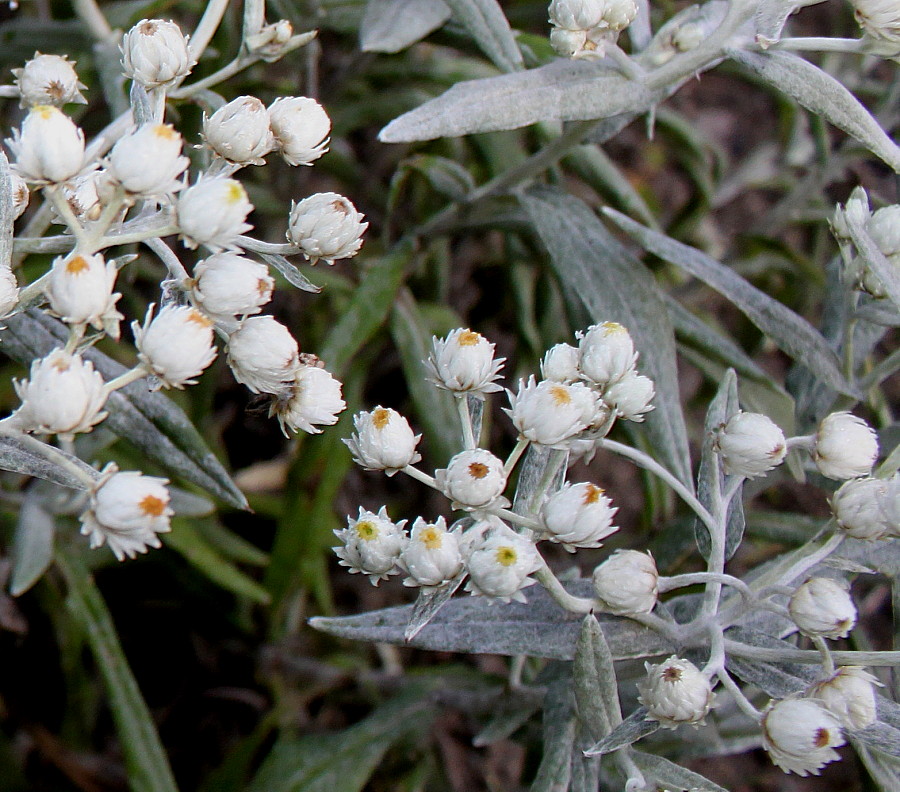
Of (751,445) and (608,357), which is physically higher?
(608,357)

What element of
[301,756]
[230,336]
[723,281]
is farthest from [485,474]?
[301,756]

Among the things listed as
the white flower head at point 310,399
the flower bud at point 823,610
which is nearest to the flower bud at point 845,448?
the flower bud at point 823,610

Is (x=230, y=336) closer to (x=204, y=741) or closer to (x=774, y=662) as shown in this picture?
(x=774, y=662)

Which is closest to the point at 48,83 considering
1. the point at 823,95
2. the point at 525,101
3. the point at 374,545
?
the point at 525,101

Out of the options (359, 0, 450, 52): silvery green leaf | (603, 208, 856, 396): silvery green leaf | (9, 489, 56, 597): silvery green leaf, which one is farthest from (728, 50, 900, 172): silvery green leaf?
(9, 489, 56, 597): silvery green leaf

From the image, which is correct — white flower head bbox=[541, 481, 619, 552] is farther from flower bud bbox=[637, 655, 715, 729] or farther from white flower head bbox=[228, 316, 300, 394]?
white flower head bbox=[228, 316, 300, 394]

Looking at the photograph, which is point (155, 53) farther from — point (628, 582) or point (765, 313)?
point (765, 313)
